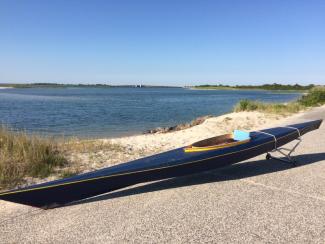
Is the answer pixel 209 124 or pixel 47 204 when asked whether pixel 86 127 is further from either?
pixel 47 204

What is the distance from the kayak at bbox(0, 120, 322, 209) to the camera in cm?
490

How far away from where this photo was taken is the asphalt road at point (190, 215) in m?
4.12

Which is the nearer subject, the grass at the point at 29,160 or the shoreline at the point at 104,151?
the grass at the point at 29,160

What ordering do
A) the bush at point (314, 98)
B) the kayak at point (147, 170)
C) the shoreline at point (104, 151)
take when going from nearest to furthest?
the kayak at point (147, 170), the shoreline at point (104, 151), the bush at point (314, 98)

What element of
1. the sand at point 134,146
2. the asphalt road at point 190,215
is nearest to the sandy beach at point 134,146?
the sand at point 134,146

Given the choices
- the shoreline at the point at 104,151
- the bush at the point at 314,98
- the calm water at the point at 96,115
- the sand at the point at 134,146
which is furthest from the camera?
the bush at the point at 314,98

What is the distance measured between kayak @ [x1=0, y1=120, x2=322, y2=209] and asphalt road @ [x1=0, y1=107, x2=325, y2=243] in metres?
0.24

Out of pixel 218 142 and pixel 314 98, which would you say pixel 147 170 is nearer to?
pixel 218 142

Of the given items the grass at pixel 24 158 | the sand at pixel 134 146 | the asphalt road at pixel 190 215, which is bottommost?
the sand at pixel 134 146

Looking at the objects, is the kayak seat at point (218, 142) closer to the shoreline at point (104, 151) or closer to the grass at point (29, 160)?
the shoreline at point (104, 151)

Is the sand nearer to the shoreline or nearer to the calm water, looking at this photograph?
the shoreline

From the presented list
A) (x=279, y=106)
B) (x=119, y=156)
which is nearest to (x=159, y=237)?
(x=119, y=156)

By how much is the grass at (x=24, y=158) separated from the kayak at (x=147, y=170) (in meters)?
1.67

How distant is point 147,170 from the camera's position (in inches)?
220
